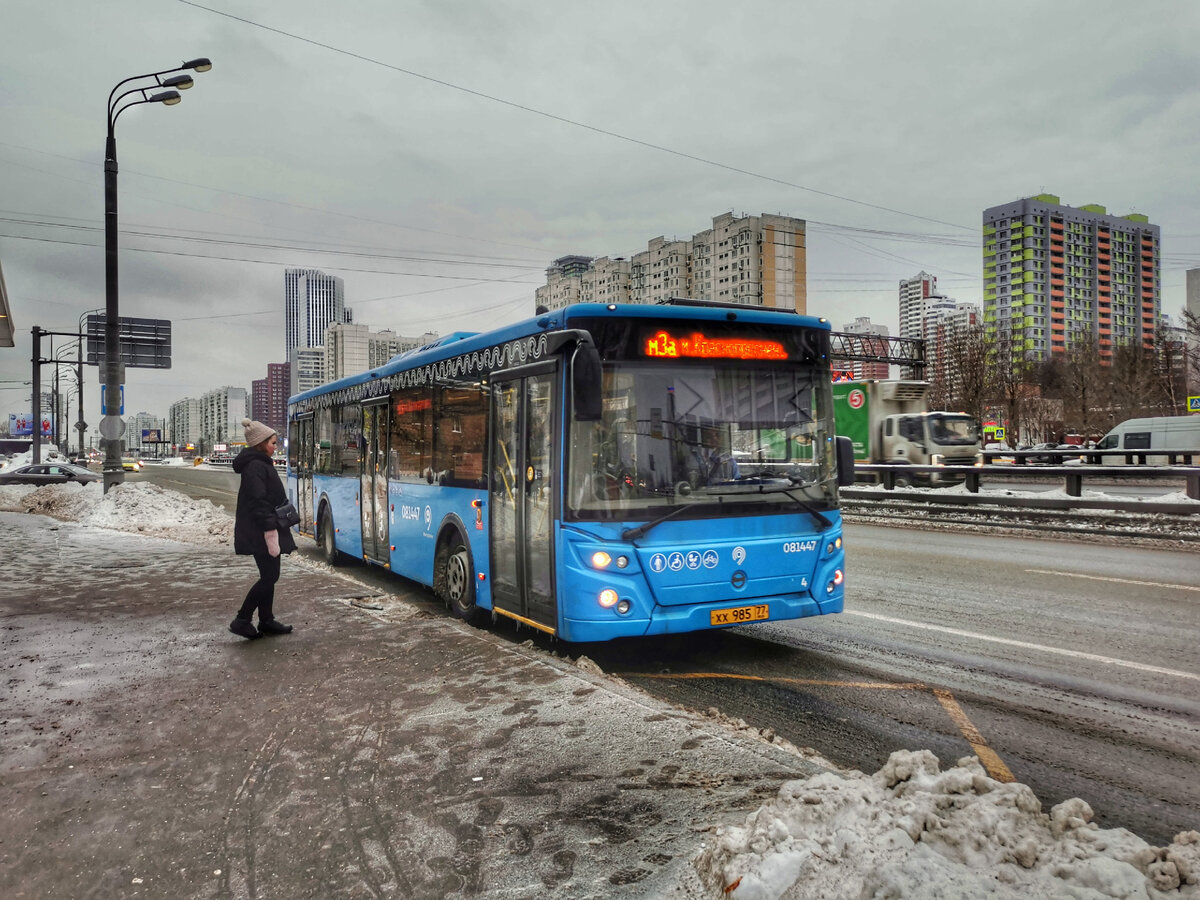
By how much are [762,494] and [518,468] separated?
204 cm

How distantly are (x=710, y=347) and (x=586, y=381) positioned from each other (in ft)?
4.09

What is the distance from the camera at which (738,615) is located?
6.54 metres

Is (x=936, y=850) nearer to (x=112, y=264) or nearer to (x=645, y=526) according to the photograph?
(x=645, y=526)

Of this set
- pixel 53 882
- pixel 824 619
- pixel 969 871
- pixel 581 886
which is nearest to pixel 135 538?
pixel 824 619

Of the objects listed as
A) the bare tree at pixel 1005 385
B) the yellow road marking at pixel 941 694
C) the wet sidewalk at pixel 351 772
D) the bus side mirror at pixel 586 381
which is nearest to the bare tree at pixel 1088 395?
the bare tree at pixel 1005 385

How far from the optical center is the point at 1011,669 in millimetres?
6363

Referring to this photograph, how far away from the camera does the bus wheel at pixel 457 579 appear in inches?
323

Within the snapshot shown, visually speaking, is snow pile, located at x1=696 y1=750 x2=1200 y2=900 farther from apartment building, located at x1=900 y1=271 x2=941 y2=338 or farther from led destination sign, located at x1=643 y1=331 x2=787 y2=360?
apartment building, located at x1=900 y1=271 x2=941 y2=338

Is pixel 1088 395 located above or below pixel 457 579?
above

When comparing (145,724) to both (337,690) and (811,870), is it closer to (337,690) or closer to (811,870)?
(337,690)

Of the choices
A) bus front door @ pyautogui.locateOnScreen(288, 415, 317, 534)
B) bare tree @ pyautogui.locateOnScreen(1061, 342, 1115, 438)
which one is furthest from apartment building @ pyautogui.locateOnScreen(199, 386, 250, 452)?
bus front door @ pyautogui.locateOnScreen(288, 415, 317, 534)

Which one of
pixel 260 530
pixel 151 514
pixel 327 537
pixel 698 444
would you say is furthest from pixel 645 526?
pixel 151 514

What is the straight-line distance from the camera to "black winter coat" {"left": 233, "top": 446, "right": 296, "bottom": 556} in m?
7.20

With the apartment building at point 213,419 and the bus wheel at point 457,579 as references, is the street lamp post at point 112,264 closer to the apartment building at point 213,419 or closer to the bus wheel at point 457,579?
the bus wheel at point 457,579
